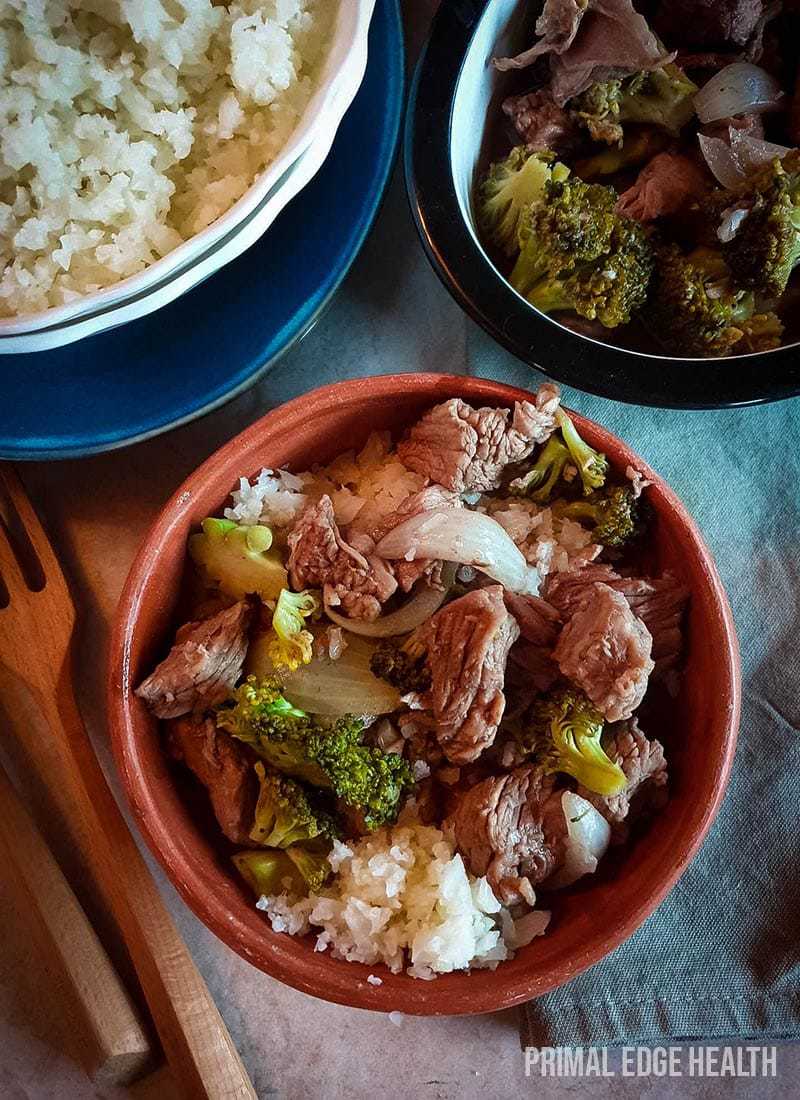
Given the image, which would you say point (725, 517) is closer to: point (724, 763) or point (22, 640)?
point (724, 763)

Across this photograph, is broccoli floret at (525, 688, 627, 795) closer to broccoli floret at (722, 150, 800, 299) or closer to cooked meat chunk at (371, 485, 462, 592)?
cooked meat chunk at (371, 485, 462, 592)

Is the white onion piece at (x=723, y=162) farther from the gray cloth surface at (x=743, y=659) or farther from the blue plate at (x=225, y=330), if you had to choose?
the blue plate at (x=225, y=330)

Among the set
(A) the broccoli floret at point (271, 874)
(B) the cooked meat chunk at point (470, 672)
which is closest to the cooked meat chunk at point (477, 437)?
Answer: (B) the cooked meat chunk at point (470, 672)

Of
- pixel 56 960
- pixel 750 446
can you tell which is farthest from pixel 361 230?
pixel 56 960

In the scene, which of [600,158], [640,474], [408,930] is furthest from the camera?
[600,158]

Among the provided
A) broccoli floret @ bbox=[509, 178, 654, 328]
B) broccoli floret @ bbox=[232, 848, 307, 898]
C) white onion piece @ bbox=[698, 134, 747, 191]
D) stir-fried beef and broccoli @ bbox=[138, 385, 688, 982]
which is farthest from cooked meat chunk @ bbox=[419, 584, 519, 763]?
white onion piece @ bbox=[698, 134, 747, 191]

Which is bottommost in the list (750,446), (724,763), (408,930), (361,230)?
(408,930)
